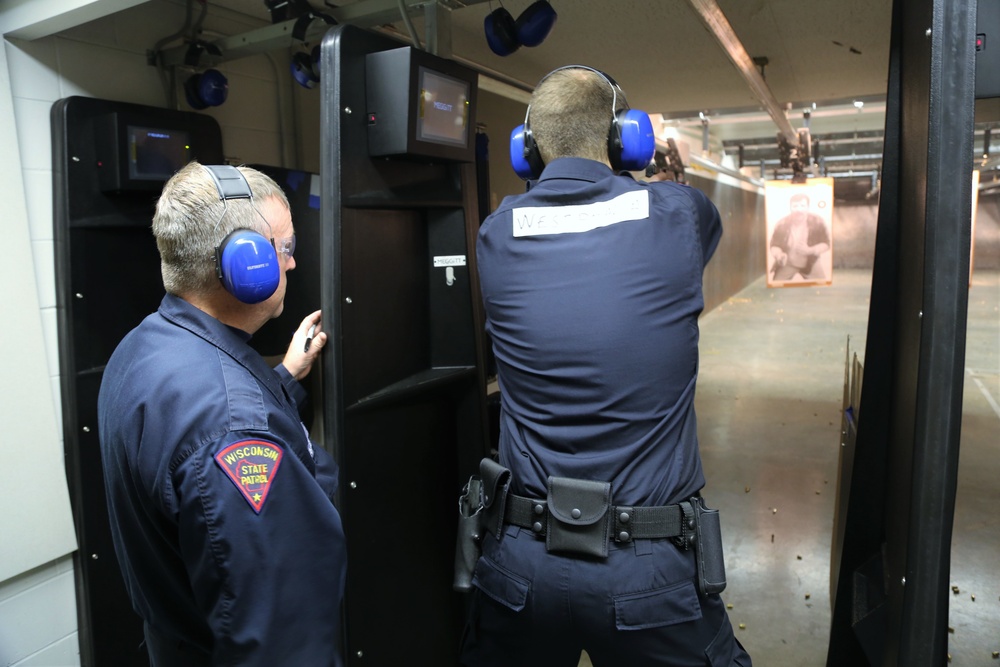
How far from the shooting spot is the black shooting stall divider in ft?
3.37

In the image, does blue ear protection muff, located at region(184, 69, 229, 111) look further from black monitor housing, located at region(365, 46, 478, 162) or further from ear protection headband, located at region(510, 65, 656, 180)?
ear protection headband, located at region(510, 65, 656, 180)

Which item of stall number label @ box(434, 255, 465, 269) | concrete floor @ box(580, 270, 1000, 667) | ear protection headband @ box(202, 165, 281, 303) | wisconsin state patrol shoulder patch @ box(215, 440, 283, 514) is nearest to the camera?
wisconsin state patrol shoulder patch @ box(215, 440, 283, 514)

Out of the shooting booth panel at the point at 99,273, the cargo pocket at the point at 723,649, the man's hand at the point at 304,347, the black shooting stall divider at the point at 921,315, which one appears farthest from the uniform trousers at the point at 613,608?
the shooting booth panel at the point at 99,273

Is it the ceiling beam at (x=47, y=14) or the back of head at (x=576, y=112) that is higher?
the ceiling beam at (x=47, y=14)

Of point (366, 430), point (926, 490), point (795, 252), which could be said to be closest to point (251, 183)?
point (366, 430)

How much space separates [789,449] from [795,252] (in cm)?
235

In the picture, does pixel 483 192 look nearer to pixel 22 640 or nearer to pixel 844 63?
pixel 844 63

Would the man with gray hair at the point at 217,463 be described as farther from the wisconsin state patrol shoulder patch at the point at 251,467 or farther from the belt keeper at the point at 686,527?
the belt keeper at the point at 686,527

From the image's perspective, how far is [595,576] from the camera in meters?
1.34

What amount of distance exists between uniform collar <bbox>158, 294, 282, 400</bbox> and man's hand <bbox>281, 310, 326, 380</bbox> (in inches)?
16.8

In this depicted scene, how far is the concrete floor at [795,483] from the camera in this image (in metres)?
2.82

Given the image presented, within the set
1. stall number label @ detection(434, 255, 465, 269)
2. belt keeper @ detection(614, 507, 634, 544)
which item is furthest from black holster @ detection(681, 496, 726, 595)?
stall number label @ detection(434, 255, 465, 269)

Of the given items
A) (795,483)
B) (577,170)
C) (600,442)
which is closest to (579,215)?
(577,170)

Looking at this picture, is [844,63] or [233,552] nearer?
[233,552]
